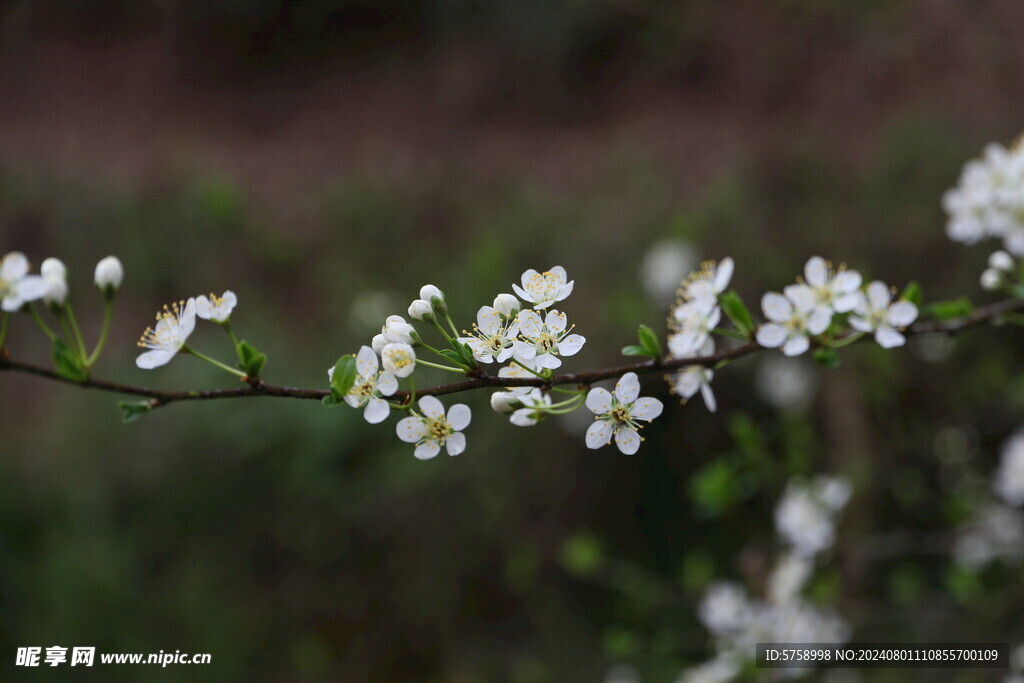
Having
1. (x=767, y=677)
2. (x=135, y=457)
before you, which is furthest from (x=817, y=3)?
(x=135, y=457)

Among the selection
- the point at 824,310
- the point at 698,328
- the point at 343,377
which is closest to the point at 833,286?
the point at 824,310

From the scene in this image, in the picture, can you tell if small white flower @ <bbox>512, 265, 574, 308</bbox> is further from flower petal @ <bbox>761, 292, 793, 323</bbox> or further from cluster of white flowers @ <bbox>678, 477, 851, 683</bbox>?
cluster of white flowers @ <bbox>678, 477, 851, 683</bbox>

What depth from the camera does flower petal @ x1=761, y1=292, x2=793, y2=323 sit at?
1000 mm

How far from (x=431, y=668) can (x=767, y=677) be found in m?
1.52

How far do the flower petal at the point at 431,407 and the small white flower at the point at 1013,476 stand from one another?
1.92 metres

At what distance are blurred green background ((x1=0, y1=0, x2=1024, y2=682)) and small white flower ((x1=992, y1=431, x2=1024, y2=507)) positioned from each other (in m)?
0.12

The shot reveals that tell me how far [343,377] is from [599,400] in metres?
0.31

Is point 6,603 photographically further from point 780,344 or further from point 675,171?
point 675,171

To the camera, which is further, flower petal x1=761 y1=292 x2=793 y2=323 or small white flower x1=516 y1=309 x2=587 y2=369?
flower petal x1=761 y1=292 x2=793 y2=323

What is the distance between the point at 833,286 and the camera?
1.03 meters

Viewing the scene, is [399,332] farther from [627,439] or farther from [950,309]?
[950,309]

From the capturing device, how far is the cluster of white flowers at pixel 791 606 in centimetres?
198

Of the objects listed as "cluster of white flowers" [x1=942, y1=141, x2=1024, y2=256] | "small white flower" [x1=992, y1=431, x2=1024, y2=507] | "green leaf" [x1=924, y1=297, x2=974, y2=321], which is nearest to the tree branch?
"green leaf" [x1=924, y1=297, x2=974, y2=321]

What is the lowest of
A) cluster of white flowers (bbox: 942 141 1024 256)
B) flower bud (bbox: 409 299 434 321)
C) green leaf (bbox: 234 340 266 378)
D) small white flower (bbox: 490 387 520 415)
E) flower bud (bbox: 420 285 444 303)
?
small white flower (bbox: 490 387 520 415)
